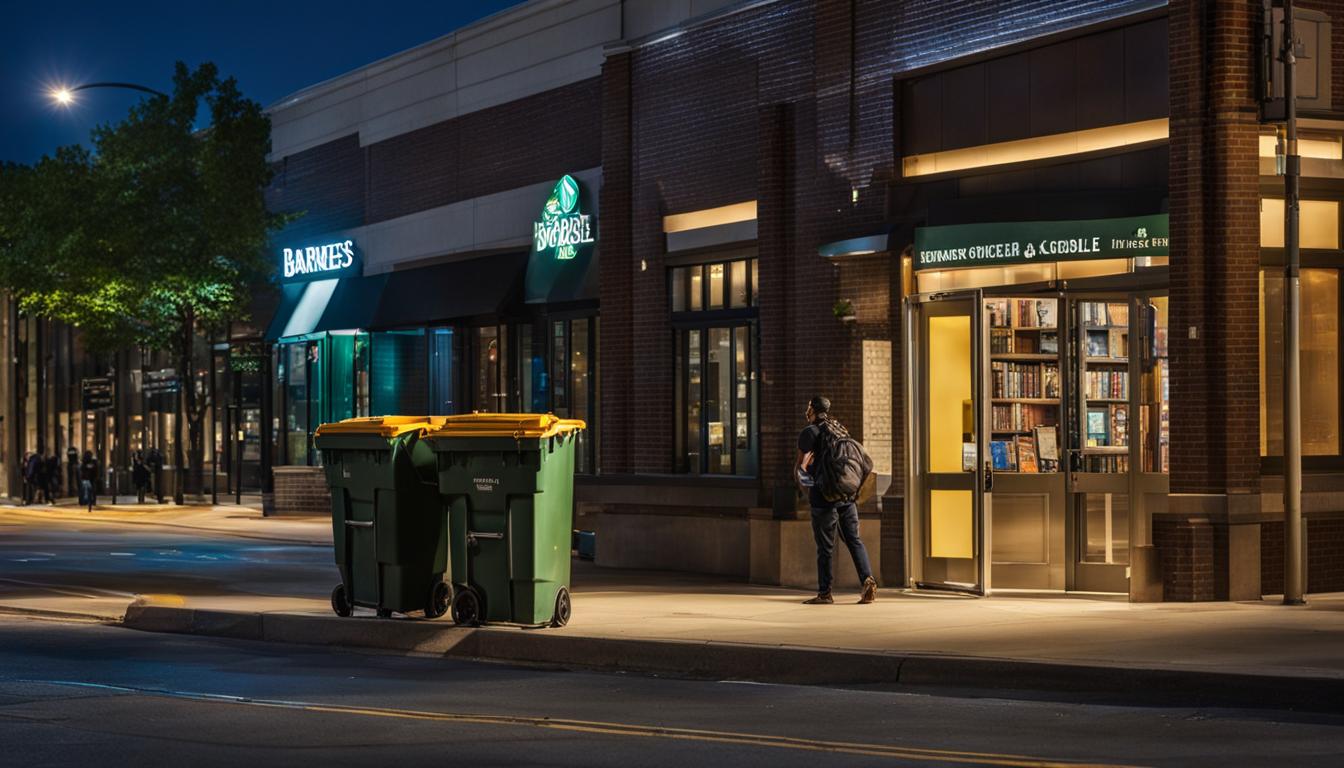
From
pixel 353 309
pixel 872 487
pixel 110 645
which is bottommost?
pixel 110 645

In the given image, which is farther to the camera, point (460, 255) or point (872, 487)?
point (460, 255)

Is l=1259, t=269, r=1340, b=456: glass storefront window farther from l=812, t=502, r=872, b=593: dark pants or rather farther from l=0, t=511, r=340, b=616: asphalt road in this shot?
l=0, t=511, r=340, b=616: asphalt road

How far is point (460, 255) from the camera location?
102 feet

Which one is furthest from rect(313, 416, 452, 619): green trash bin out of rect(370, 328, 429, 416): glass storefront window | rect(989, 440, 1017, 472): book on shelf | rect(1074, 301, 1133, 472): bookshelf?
rect(370, 328, 429, 416): glass storefront window

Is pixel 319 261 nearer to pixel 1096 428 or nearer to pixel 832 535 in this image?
pixel 832 535

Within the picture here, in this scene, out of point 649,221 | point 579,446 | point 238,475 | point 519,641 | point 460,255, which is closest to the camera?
point 519,641

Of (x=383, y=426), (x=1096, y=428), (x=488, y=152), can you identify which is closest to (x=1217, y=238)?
(x=1096, y=428)

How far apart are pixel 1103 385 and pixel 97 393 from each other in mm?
36713

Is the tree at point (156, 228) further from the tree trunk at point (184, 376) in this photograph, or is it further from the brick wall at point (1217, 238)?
the brick wall at point (1217, 238)

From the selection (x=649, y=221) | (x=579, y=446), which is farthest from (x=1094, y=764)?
(x=579, y=446)

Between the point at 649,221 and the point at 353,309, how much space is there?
11523mm

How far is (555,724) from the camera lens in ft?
34.4

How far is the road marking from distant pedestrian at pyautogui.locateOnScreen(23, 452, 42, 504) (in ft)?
144

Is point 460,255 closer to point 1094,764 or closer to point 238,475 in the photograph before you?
point 238,475
